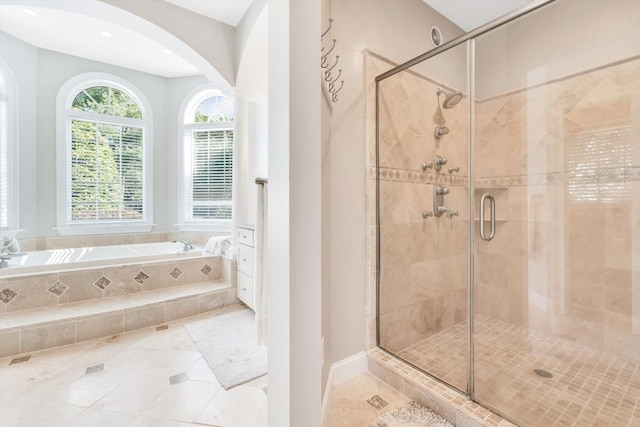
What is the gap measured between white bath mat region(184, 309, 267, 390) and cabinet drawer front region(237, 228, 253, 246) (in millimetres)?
691

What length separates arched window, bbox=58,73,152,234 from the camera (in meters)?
3.66

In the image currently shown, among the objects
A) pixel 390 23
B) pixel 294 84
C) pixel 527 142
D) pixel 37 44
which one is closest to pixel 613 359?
pixel 527 142

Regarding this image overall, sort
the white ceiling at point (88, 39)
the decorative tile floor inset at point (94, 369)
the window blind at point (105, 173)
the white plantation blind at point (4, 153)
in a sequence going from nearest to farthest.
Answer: the decorative tile floor inset at point (94, 369) → the white ceiling at point (88, 39) → the white plantation blind at point (4, 153) → the window blind at point (105, 173)

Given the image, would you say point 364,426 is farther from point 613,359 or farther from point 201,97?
point 201,97

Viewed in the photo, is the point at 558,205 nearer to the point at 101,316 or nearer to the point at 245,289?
the point at 245,289

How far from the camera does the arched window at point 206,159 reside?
13.8 feet

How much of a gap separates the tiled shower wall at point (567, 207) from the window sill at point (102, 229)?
4364 mm

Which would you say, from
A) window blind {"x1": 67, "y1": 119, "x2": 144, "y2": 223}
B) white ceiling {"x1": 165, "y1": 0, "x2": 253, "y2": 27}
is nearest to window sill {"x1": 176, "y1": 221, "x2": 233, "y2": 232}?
window blind {"x1": 67, "y1": 119, "x2": 144, "y2": 223}

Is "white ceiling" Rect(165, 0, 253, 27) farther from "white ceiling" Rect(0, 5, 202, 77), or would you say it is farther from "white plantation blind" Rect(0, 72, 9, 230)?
"white plantation blind" Rect(0, 72, 9, 230)

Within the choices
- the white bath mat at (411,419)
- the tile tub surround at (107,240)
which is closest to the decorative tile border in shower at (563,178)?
the white bath mat at (411,419)

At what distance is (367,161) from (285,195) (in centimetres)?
107

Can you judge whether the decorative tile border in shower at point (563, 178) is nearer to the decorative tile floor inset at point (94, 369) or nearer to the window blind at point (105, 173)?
the decorative tile floor inset at point (94, 369)

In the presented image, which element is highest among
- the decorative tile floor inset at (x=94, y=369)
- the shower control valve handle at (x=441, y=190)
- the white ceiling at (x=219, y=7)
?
the white ceiling at (x=219, y=7)

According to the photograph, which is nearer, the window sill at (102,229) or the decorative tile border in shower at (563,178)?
the decorative tile border in shower at (563,178)
